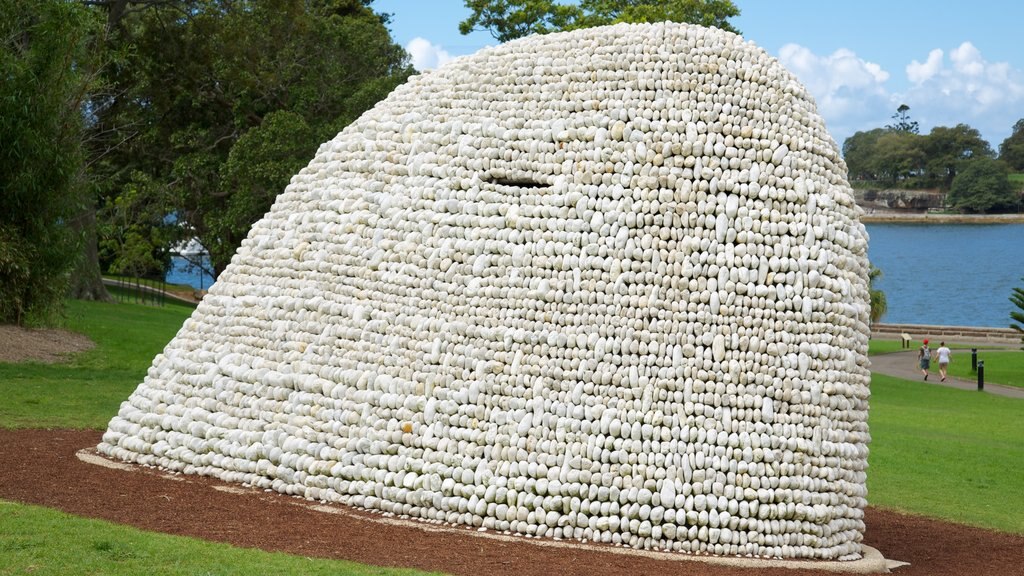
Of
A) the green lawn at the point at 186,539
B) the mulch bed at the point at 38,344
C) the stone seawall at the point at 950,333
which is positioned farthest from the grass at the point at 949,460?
the stone seawall at the point at 950,333

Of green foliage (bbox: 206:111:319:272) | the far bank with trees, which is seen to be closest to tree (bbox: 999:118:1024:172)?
the far bank with trees

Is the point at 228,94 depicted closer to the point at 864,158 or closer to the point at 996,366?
the point at 996,366

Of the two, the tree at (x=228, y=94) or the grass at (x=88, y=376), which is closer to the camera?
the grass at (x=88, y=376)

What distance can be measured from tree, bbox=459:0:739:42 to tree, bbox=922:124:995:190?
4471 inches

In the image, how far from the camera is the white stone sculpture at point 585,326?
30.8 feet

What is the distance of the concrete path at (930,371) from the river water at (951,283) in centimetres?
3313

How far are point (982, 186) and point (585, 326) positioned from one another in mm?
137329

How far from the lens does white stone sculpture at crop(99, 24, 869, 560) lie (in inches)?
369

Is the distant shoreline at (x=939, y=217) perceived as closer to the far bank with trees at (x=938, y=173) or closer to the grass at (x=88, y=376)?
the far bank with trees at (x=938, y=173)

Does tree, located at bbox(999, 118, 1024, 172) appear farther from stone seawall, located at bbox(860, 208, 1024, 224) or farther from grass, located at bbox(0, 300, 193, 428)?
grass, located at bbox(0, 300, 193, 428)

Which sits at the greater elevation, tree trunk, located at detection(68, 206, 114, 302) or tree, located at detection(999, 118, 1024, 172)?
tree, located at detection(999, 118, 1024, 172)

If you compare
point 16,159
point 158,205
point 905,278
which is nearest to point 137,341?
point 16,159

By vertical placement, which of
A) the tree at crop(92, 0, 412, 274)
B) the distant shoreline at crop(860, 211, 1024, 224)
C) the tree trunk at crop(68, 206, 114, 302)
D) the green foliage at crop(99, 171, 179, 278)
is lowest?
the tree trunk at crop(68, 206, 114, 302)

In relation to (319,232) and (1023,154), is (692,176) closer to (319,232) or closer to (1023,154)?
(319,232)
